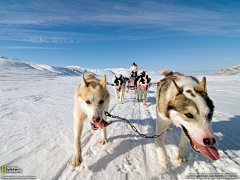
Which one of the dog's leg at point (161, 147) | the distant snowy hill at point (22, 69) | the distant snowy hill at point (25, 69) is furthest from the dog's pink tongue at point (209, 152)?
the distant snowy hill at point (22, 69)

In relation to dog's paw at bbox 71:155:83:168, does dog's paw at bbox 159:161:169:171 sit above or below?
below

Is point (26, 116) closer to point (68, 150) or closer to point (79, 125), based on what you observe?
point (68, 150)

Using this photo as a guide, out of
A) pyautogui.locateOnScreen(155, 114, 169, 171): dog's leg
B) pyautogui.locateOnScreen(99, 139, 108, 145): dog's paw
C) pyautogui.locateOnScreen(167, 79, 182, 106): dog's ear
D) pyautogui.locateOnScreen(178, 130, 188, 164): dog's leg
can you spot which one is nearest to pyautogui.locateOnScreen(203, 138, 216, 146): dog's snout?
pyautogui.locateOnScreen(167, 79, 182, 106): dog's ear

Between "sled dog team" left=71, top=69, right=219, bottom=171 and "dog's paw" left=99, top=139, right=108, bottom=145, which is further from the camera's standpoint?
"dog's paw" left=99, top=139, right=108, bottom=145

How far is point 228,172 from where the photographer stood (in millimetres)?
1989

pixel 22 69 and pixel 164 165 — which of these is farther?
pixel 22 69

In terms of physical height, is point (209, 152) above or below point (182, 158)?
above

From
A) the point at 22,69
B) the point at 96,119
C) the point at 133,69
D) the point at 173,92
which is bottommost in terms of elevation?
the point at 96,119

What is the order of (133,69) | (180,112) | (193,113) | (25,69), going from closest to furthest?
1. (193,113)
2. (180,112)
3. (133,69)
4. (25,69)

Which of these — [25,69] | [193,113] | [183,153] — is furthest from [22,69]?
[193,113]

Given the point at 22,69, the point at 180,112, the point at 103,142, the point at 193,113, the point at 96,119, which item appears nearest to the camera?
the point at 193,113

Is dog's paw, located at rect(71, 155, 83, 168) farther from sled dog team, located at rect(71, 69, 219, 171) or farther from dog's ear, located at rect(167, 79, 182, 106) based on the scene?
dog's ear, located at rect(167, 79, 182, 106)

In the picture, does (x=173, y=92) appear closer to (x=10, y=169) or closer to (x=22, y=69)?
(x=10, y=169)

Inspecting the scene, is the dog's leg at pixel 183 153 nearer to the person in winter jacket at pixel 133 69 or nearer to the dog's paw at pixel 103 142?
the dog's paw at pixel 103 142
